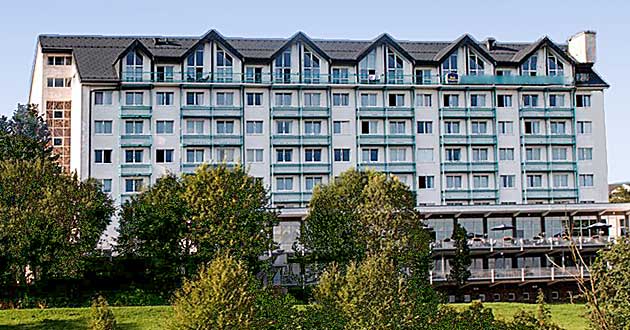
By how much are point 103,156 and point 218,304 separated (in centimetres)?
4588

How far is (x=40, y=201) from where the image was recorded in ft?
182

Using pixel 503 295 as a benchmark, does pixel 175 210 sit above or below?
above

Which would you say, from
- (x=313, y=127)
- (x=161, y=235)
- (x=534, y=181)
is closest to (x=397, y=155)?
(x=313, y=127)

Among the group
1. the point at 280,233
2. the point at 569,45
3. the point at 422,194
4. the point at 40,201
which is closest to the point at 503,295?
the point at 422,194

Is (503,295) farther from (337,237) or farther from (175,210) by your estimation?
(175,210)

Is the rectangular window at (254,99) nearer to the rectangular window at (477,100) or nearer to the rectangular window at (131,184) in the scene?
the rectangular window at (131,184)

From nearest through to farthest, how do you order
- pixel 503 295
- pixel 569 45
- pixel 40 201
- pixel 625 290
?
pixel 625 290 → pixel 40 201 → pixel 503 295 → pixel 569 45

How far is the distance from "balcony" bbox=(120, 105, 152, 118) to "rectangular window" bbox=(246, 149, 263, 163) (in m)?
9.38

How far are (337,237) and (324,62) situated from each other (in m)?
26.1

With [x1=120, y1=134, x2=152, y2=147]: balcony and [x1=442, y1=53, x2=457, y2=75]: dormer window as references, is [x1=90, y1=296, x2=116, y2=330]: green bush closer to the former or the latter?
[x1=120, y1=134, x2=152, y2=147]: balcony

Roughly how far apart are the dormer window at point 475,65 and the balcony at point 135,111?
2973 cm

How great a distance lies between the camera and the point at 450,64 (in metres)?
83.8

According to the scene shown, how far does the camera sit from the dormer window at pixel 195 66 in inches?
3120

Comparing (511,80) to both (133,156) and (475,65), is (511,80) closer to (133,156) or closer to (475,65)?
(475,65)
